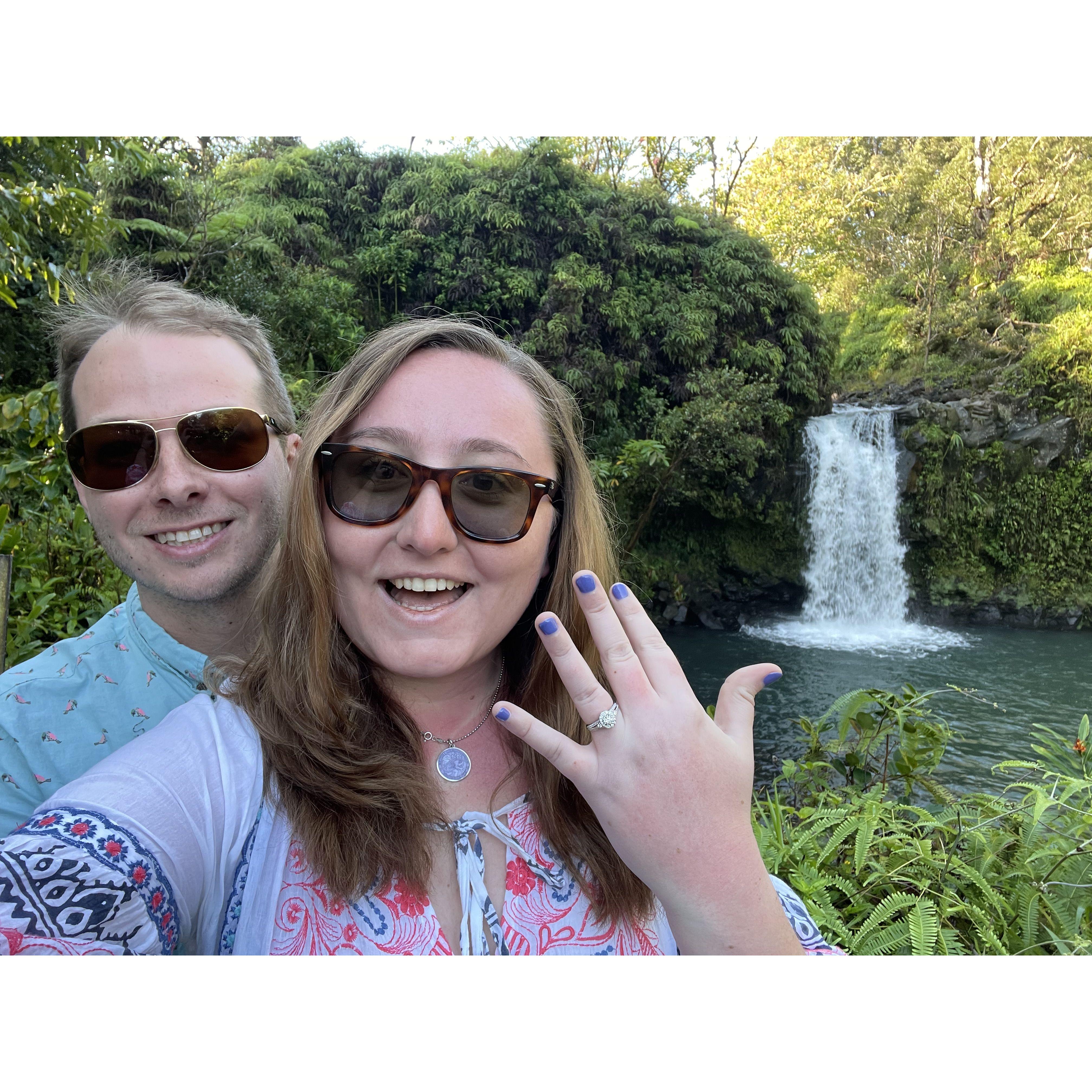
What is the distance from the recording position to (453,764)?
2.68 feet

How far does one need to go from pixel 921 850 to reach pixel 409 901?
1604 millimetres

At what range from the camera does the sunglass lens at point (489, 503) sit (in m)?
0.77

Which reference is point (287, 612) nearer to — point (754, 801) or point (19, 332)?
point (754, 801)

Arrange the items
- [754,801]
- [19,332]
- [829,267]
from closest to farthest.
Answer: [754,801] < [19,332] < [829,267]

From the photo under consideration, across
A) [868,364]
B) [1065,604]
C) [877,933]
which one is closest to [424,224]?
[868,364]

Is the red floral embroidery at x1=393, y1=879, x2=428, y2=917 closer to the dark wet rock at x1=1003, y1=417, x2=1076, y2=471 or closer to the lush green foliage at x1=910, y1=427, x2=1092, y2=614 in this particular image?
the lush green foliage at x1=910, y1=427, x2=1092, y2=614

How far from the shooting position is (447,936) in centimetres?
74

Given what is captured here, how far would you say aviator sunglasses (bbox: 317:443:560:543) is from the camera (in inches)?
29.5

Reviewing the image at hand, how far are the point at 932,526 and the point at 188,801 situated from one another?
28.9 feet

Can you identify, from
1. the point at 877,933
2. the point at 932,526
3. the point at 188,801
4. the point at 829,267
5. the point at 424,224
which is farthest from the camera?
the point at 932,526

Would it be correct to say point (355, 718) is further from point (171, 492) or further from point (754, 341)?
point (754, 341)

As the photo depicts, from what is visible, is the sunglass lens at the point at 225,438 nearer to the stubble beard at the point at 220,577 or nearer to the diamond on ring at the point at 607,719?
the stubble beard at the point at 220,577

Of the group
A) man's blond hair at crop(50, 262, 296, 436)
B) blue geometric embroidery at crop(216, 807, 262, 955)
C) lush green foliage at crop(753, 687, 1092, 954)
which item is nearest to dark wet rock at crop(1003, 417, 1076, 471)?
lush green foliage at crop(753, 687, 1092, 954)

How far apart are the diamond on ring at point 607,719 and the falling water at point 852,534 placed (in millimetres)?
7658
